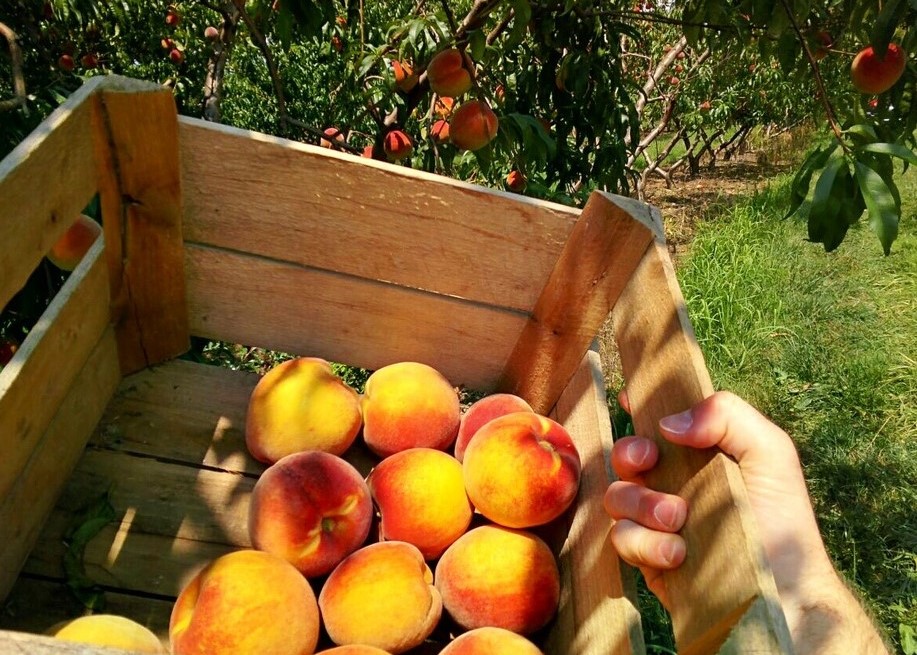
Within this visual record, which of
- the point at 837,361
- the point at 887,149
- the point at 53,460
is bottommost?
the point at 837,361

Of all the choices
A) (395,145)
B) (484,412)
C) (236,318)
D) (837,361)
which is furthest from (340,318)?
(837,361)

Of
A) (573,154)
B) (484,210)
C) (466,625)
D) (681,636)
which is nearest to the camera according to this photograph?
(681,636)

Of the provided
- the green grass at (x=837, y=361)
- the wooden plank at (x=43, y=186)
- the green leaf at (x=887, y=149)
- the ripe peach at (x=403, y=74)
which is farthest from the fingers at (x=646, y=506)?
the ripe peach at (x=403, y=74)

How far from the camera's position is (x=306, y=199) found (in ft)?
3.47

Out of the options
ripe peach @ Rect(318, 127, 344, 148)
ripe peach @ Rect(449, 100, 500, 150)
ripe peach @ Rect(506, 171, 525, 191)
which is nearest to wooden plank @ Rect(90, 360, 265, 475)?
ripe peach @ Rect(449, 100, 500, 150)

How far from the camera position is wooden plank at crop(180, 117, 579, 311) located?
102 cm

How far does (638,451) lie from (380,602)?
386 millimetres

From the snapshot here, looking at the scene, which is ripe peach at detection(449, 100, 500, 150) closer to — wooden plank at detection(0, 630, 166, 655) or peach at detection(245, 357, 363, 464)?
peach at detection(245, 357, 363, 464)

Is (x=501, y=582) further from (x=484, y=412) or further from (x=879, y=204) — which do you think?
(x=879, y=204)

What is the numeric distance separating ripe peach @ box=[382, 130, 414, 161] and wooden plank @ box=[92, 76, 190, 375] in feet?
3.51

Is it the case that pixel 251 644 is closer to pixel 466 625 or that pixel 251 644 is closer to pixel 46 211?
pixel 466 625

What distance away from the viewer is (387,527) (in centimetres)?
102

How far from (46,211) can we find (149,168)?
0.23 m

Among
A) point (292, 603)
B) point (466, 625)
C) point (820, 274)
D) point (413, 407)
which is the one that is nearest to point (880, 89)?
point (413, 407)
